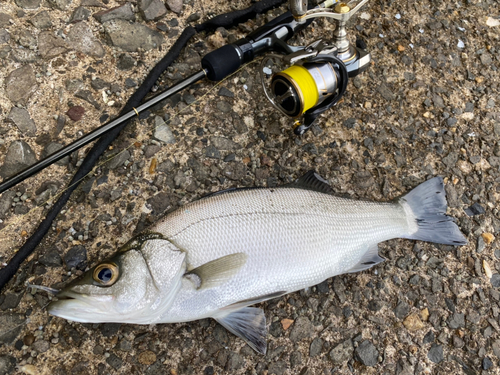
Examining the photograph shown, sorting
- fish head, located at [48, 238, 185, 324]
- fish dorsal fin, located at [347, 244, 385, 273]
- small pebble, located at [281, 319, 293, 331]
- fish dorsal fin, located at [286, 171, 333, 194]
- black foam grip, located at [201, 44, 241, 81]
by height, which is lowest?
small pebble, located at [281, 319, 293, 331]

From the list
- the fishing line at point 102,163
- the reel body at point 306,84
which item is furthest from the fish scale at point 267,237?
the fishing line at point 102,163

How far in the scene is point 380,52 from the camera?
9.11 feet

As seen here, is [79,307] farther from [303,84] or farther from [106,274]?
[303,84]

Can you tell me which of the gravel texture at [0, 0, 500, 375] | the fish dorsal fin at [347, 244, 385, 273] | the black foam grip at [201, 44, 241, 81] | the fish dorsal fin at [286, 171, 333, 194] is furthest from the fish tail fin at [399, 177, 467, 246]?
the black foam grip at [201, 44, 241, 81]

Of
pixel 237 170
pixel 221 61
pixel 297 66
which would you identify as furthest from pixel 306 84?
pixel 237 170

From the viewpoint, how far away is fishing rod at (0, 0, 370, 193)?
6.66 ft

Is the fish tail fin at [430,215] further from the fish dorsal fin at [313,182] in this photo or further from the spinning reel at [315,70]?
the spinning reel at [315,70]

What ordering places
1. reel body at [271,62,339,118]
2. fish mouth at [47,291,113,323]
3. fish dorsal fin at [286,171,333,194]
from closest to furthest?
fish mouth at [47,291,113,323]
reel body at [271,62,339,118]
fish dorsal fin at [286,171,333,194]

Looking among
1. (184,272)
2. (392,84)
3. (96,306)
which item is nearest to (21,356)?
(96,306)

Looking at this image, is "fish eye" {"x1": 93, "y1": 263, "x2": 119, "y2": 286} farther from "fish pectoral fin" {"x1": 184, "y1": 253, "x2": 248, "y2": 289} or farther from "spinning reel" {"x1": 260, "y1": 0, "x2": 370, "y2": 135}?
"spinning reel" {"x1": 260, "y1": 0, "x2": 370, "y2": 135}

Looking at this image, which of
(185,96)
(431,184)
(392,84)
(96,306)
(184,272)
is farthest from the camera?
A: (392,84)

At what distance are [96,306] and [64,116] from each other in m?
1.22

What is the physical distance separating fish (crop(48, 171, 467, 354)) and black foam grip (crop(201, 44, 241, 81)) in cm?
70

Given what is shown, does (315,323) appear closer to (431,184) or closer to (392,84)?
(431,184)
